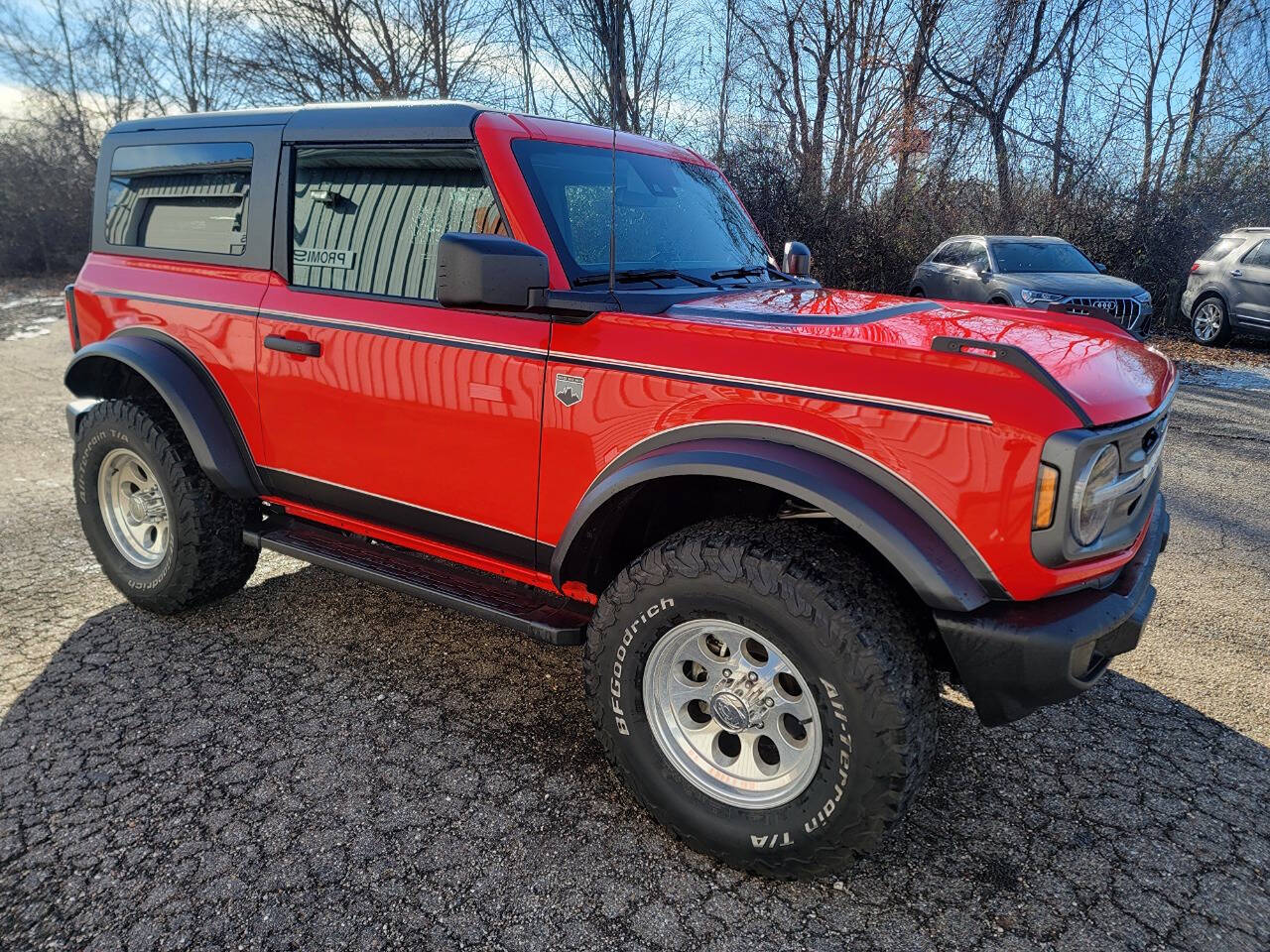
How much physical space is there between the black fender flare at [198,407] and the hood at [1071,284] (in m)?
9.46

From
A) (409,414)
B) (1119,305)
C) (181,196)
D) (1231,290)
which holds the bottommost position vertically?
(409,414)

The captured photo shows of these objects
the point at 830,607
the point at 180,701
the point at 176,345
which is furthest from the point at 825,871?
the point at 176,345

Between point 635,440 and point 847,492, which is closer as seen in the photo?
point 847,492

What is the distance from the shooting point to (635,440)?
2.35 meters

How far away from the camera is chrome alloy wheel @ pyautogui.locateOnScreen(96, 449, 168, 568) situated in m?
3.69

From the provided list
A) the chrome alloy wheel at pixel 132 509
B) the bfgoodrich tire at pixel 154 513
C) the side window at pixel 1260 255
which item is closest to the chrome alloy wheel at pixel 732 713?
the bfgoodrich tire at pixel 154 513

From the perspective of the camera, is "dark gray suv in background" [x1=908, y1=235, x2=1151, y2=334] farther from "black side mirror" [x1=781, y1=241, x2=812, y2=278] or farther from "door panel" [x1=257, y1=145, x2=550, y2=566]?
"door panel" [x1=257, y1=145, x2=550, y2=566]

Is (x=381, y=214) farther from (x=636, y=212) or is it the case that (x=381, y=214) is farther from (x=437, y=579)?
(x=437, y=579)

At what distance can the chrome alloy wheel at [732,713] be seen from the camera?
223 cm

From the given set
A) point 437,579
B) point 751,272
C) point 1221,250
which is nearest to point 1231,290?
point 1221,250

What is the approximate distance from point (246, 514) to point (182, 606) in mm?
487

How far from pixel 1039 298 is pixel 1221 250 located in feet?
15.9

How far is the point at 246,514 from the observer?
3602 mm

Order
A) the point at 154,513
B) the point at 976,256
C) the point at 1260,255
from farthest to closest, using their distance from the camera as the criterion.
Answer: the point at 1260,255 < the point at 976,256 < the point at 154,513
